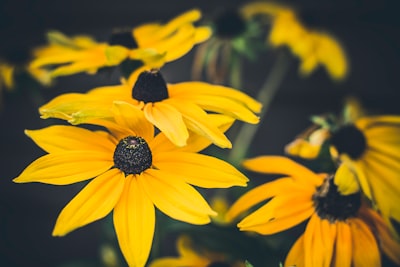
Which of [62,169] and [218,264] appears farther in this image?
[218,264]

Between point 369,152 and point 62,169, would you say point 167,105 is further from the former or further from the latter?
point 369,152

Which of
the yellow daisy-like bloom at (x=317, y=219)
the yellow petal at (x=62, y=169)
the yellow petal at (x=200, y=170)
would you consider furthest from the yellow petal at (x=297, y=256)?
the yellow petal at (x=62, y=169)

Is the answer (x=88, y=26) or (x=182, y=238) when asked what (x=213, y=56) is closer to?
(x=182, y=238)

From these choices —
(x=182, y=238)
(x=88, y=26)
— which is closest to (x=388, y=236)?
(x=182, y=238)

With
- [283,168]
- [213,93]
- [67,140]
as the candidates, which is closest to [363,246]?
[283,168]

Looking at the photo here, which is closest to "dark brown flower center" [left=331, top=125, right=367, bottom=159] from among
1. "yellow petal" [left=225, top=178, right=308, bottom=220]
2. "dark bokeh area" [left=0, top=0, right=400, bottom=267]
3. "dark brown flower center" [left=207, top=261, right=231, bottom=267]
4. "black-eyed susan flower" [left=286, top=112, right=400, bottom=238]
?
"black-eyed susan flower" [left=286, top=112, right=400, bottom=238]

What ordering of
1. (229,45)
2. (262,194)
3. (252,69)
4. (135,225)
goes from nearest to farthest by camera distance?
(135,225) < (262,194) < (229,45) < (252,69)

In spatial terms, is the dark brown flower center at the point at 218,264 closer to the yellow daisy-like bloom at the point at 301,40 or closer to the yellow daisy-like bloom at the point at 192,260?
the yellow daisy-like bloom at the point at 192,260
